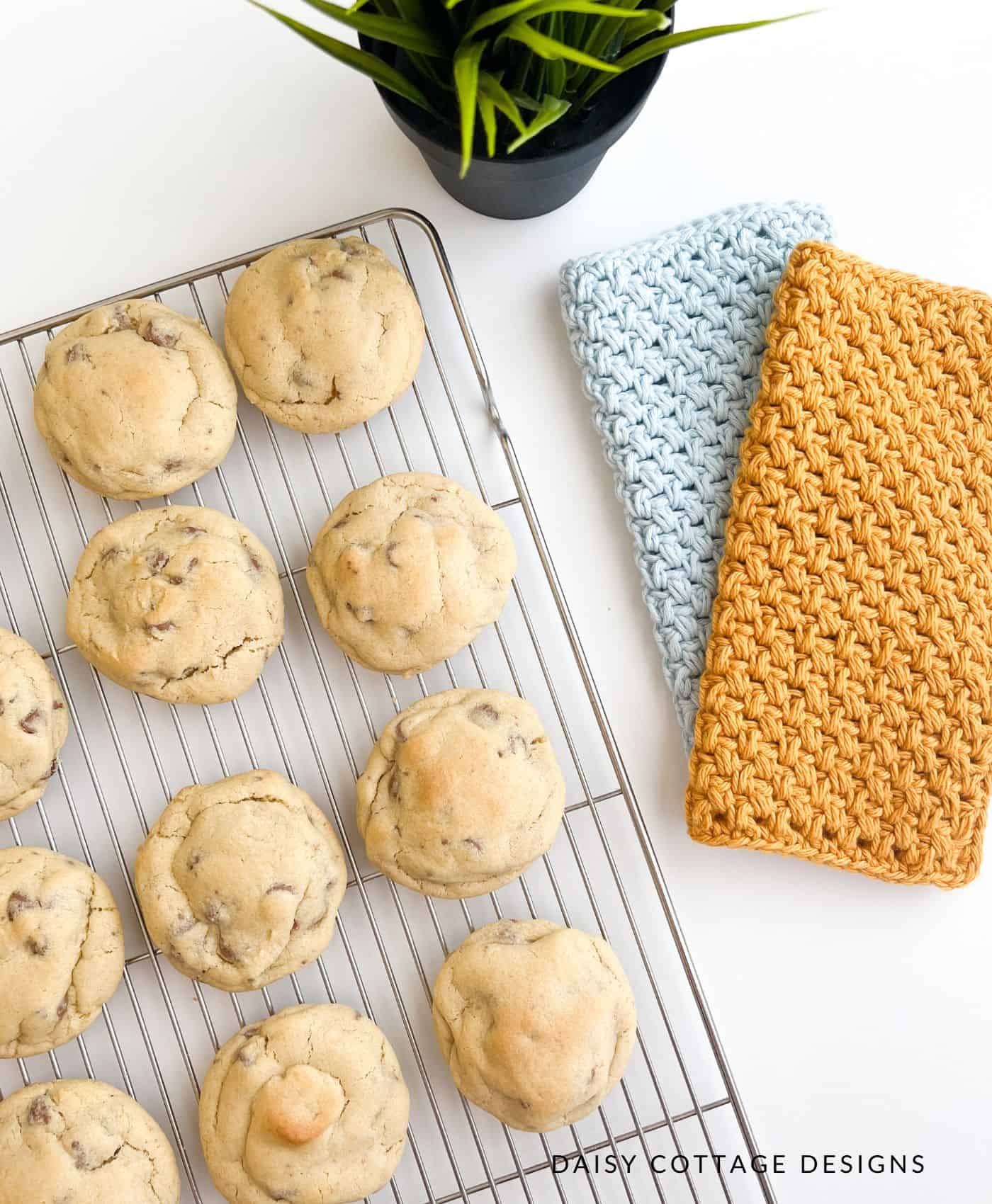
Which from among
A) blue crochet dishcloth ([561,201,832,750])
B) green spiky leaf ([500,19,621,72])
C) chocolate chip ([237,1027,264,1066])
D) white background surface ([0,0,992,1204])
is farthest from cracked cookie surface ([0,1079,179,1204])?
green spiky leaf ([500,19,621,72])

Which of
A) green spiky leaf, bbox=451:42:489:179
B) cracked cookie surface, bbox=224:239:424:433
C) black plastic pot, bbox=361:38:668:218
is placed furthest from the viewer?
cracked cookie surface, bbox=224:239:424:433

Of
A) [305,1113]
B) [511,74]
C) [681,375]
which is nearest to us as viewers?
[511,74]

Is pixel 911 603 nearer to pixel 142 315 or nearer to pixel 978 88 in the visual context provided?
pixel 978 88

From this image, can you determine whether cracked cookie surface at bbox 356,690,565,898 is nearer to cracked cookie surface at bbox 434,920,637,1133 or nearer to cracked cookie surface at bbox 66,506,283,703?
cracked cookie surface at bbox 434,920,637,1133

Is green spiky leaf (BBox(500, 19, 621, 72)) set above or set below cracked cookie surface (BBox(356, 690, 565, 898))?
above

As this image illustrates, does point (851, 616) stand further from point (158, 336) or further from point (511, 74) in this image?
point (158, 336)

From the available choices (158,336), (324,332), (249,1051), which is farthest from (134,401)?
(249,1051)
